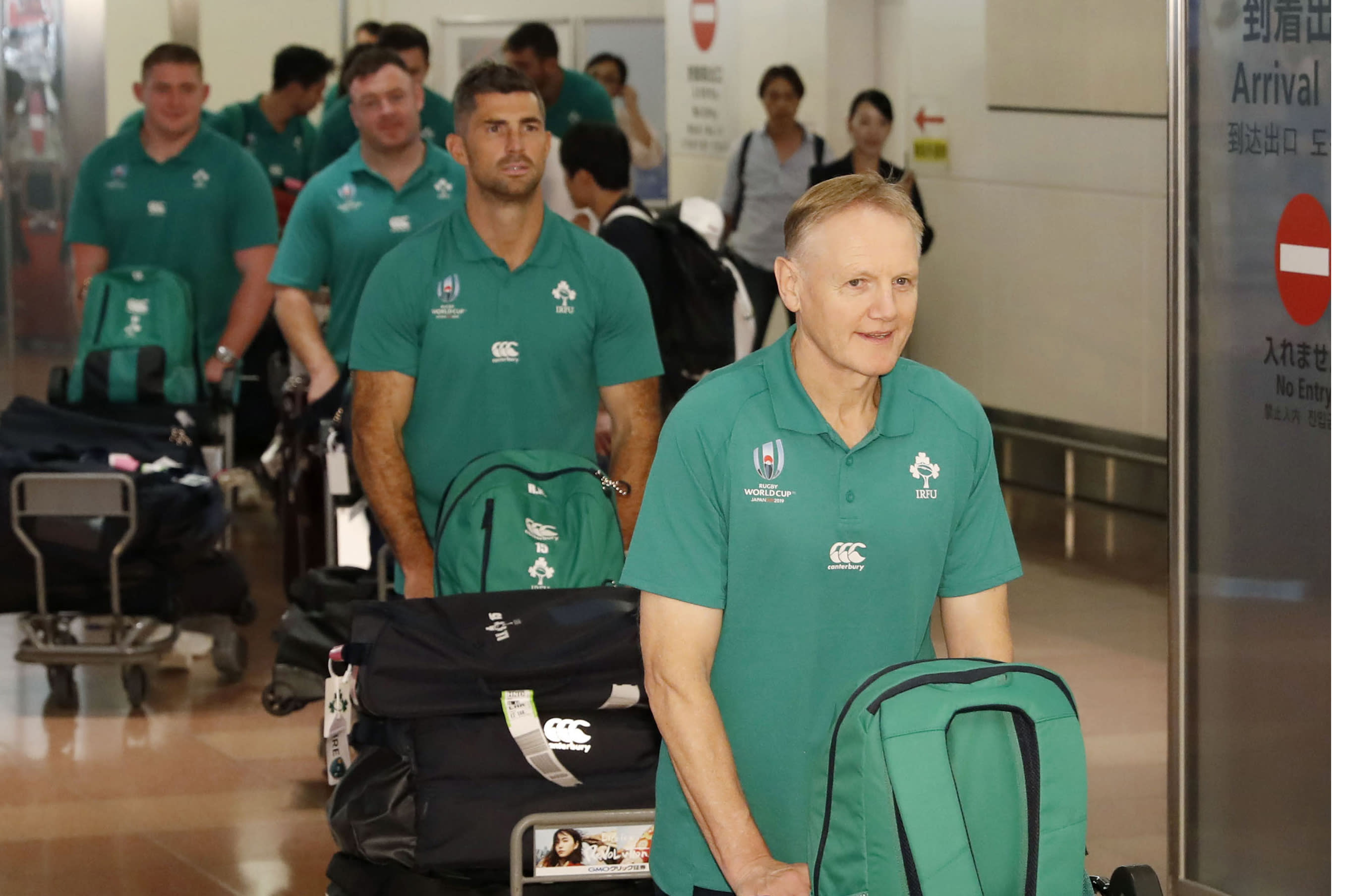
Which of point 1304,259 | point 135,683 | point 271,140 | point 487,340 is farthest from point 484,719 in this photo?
point 271,140

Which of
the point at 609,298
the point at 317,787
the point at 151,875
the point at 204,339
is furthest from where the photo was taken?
the point at 204,339

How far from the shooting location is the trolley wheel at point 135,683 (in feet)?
21.7

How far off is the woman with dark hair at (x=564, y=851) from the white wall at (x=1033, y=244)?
643 cm

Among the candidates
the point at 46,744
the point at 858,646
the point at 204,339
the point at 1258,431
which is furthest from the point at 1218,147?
the point at 204,339

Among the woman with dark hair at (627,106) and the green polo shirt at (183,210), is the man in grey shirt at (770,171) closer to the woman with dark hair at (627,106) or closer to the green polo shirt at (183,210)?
the woman with dark hair at (627,106)

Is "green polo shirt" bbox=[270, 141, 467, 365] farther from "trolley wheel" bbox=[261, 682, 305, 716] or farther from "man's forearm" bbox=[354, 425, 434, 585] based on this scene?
"man's forearm" bbox=[354, 425, 434, 585]

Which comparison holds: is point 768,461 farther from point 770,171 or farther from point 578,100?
point 770,171

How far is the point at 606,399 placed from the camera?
465 cm

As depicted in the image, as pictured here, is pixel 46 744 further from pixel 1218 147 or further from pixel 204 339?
pixel 1218 147

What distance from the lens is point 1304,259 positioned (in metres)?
4.12

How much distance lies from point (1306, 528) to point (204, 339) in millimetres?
5142

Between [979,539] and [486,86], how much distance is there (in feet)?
7.63

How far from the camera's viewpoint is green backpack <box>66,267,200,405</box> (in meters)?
7.07

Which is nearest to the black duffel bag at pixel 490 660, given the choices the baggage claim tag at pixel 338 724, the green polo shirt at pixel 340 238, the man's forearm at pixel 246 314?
the baggage claim tag at pixel 338 724
